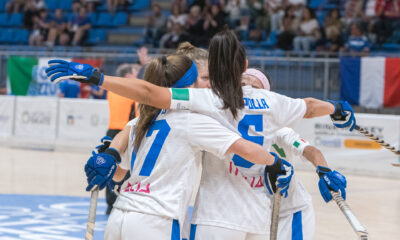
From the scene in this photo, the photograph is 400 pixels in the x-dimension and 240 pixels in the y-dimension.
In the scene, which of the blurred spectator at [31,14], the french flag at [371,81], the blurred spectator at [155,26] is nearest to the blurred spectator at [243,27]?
the blurred spectator at [155,26]

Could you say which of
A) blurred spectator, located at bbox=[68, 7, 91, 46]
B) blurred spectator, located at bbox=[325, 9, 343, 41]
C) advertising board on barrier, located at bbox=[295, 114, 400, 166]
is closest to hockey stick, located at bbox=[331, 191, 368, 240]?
advertising board on barrier, located at bbox=[295, 114, 400, 166]

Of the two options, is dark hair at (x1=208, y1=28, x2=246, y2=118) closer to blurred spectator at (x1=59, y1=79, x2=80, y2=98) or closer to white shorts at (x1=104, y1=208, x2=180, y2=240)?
white shorts at (x1=104, y1=208, x2=180, y2=240)

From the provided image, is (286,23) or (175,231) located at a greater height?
(286,23)

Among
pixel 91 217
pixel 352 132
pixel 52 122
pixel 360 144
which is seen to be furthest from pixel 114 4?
pixel 91 217

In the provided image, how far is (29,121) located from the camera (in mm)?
15016

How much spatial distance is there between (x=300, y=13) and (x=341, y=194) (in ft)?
A: 41.7

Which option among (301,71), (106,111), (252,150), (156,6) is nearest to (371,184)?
(301,71)

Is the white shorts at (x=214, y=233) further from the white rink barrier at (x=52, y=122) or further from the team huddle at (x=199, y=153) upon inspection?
the white rink barrier at (x=52, y=122)

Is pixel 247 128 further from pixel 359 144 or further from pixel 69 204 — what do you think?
pixel 359 144

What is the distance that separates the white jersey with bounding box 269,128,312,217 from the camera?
3.58 meters

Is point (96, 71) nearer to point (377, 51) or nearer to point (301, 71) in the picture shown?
point (301, 71)

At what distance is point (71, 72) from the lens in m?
2.80

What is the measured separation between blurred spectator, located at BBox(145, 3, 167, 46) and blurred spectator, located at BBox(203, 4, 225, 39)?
143cm

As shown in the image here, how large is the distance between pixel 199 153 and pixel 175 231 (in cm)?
40
